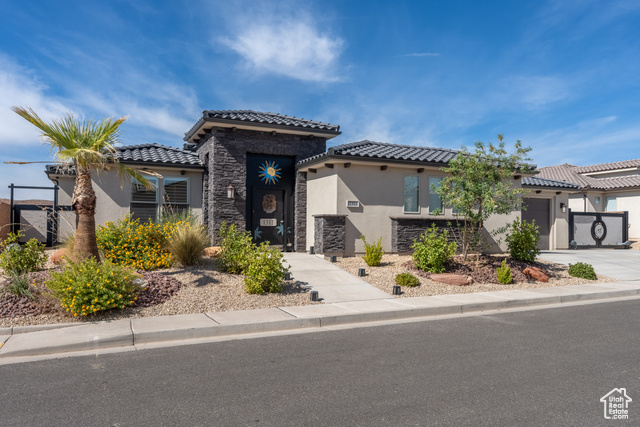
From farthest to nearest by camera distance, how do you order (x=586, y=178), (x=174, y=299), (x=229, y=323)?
(x=586, y=178) < (x=174, y=299) < (x=229, y=323)

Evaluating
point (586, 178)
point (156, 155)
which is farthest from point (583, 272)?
point (586, 178)

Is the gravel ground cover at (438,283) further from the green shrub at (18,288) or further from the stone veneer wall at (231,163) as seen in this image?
the green shrub at (18,288)

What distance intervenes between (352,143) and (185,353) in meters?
11.8

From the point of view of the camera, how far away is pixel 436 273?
1218 cm

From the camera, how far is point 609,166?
32.8m

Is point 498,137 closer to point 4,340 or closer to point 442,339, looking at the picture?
point 442,339

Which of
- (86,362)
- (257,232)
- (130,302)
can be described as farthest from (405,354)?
(257,232)

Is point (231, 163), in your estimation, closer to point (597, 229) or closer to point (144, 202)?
point (144, 202)

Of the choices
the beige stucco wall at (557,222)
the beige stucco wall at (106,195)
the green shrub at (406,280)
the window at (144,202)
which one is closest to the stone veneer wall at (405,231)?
the green shrub at (406,280)

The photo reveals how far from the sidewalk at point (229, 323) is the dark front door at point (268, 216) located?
22.8 ft

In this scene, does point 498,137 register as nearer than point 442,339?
No

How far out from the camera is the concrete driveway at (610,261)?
566 inches

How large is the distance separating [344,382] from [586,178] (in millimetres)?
31851

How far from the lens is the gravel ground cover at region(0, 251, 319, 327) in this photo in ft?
24.9
